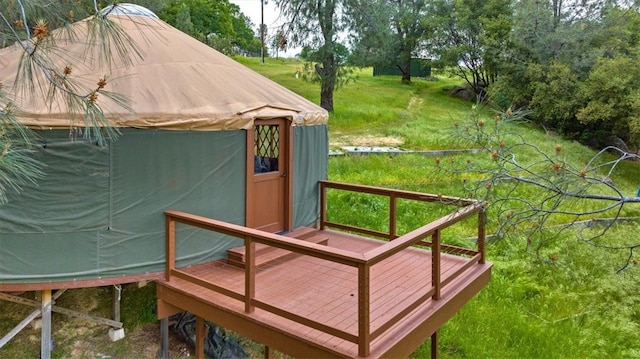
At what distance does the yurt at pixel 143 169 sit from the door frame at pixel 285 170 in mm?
11

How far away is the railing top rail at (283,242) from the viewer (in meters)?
3.10

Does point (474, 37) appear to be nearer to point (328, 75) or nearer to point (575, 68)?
point (575, 68)

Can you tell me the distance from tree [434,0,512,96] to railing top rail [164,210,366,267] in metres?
17.9

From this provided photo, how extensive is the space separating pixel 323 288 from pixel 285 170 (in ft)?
5.31

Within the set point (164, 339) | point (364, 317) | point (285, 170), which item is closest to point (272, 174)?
point (285, 170)

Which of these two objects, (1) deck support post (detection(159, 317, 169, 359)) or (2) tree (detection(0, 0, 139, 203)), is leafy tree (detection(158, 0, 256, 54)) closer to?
(1) deck support post (detection(159, 317, 169, 359))

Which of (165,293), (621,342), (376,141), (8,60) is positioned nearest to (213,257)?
(165,293)

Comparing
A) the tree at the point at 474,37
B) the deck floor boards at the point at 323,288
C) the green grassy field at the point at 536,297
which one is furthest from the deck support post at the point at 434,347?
the tree at the point at 474,37

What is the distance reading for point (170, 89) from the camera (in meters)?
4.38

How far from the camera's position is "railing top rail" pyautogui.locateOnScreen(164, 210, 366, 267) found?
3098 mm

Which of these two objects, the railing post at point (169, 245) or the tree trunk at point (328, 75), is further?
the tree trunk at point (328, 75)

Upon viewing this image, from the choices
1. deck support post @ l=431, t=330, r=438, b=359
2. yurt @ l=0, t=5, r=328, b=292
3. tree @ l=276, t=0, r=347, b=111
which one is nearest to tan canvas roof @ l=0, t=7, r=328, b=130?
yurt @ l=0, t=5, r=328, b=292

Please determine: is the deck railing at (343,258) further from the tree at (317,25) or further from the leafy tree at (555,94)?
the leafy tree at (555,94)

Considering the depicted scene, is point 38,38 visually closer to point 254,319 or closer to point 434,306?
point 254,319
